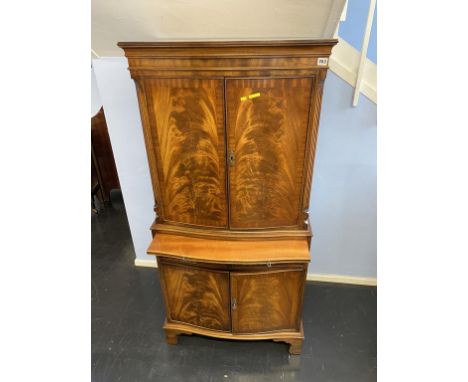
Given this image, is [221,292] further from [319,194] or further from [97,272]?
[97,272]

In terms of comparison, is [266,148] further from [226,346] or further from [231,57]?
[226,346]

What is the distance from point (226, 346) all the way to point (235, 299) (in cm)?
46

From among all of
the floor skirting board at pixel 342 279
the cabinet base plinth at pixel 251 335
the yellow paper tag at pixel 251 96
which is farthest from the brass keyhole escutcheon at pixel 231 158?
the floor skirting board at pixel 342 279

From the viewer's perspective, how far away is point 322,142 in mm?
1899

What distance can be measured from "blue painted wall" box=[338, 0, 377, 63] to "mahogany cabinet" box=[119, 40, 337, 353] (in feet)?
2.22

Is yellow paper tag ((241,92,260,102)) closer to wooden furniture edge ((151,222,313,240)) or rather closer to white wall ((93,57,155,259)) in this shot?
wooden furniture edge ((151,222,313,240))

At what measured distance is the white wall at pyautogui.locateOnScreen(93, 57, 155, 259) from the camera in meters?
1.90

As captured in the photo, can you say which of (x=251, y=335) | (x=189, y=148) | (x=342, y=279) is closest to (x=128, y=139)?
(x=189, y=148)

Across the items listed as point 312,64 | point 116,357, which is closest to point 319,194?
point 312,64

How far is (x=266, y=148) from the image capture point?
1.39m

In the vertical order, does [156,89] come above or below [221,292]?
above

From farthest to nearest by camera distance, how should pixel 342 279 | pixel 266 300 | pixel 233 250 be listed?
pixel 342 279 < pixel 266 300 < pixel 233 250

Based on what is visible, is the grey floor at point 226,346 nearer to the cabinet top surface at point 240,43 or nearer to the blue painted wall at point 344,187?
the blue painted wall at point 344,187

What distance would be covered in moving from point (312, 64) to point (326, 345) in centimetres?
168
